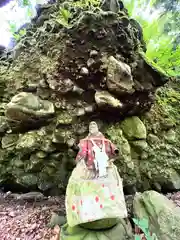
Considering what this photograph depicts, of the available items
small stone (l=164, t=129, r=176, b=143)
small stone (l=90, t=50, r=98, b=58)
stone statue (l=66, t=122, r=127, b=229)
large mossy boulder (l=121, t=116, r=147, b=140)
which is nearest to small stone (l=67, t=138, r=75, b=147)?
stone statue (l=66, t=122, r=127, b=229)

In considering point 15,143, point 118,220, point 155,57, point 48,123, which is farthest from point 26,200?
point 155,57

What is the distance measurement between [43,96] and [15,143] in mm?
669

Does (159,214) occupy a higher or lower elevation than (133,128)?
lower

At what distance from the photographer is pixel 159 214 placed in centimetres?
175

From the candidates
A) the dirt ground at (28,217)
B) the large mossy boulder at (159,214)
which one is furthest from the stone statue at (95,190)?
the dirt ground at (28,217)

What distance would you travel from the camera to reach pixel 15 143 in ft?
8.02

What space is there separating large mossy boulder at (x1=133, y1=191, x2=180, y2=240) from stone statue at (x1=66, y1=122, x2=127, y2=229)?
318mm

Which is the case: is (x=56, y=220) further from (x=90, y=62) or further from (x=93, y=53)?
(x=93, y=53)

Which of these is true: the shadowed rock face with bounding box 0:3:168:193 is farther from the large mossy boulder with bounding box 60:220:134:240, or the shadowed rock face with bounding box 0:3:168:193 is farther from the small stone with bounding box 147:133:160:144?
the large mossy boulder with bounding box 60:220:134:240

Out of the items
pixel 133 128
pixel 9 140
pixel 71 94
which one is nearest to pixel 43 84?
pixel 71 94

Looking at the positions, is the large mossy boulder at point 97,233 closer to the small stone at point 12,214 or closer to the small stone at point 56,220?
the small stone at point 56,220

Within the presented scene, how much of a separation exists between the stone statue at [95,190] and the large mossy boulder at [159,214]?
32 centimetres

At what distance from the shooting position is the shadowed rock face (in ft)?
7.50

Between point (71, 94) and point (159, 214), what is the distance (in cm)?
155
